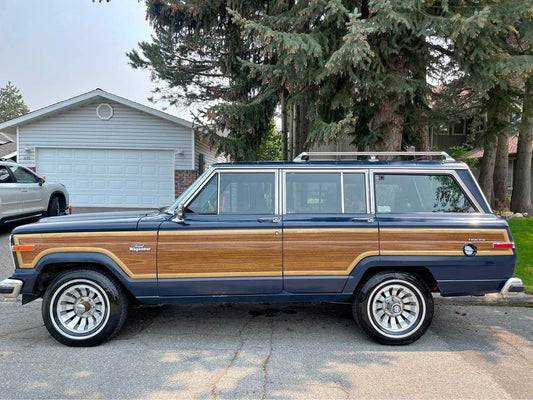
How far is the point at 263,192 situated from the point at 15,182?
8.01m

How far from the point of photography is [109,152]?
13945 mm

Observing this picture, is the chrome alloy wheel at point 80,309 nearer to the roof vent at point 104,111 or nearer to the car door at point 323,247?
the car door at point 323,247

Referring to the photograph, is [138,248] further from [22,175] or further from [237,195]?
[22,175]

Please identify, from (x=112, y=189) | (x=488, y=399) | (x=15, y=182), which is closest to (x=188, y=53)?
(x=112, y=189)

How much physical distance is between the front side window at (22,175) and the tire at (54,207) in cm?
84

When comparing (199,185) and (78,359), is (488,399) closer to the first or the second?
(199,185)

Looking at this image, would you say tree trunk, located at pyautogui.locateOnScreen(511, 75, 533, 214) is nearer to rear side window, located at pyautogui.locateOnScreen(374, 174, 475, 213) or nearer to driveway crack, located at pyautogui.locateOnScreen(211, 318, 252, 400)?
rear side window, located at pyautogui.locateOnScreen(374, 174, 475, 213)

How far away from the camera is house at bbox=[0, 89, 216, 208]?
13.9 meters

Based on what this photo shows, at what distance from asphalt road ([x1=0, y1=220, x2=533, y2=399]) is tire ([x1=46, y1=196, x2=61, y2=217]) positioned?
616cm

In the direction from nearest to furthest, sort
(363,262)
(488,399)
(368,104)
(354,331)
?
(488,399)
(363,262)
(354,331)
(368,104)

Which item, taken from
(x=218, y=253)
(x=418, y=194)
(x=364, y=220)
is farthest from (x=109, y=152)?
(x=418, y=194)

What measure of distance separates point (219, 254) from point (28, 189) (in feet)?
26.1

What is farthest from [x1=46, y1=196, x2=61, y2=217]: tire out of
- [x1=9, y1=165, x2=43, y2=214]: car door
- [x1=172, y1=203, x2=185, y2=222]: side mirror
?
[x1=172, y1=203, x2=185, y2=222]: side mirror

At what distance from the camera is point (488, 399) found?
3105 millimetres
